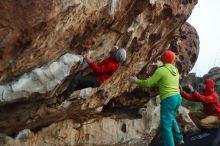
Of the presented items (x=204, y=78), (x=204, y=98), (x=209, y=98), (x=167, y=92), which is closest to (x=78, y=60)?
(x=167, y=92)

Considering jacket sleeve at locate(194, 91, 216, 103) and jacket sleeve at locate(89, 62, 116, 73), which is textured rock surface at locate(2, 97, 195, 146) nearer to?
jacket sleeve at locate(194, 91, 216, 103)

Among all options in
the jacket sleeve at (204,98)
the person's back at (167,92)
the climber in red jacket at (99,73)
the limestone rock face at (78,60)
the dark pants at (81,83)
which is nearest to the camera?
the limestone rock face at (78,60)

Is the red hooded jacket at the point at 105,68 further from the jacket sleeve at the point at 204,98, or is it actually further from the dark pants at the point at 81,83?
the jacket sleeve at the point at 204,98

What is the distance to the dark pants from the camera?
12980mm

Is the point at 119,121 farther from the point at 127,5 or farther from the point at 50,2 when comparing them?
the point at 50,2

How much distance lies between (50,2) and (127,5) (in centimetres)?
279

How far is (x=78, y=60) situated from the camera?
12.0m

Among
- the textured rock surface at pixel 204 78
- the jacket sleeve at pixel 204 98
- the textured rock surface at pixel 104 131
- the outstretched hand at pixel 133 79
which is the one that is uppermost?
the textured rock surface at pixel 204 78

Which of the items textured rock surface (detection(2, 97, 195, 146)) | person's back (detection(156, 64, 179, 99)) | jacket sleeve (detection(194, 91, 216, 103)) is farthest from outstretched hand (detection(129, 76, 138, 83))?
jacket sleeve (detection(194, 91, 216, 103))

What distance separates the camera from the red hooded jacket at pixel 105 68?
41.7 feet

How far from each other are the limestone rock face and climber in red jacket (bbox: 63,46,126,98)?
213 mm

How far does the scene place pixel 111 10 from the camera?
11898 millimetres

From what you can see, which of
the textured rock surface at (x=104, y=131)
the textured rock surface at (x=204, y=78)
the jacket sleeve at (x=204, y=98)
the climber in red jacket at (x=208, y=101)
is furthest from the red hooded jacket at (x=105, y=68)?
the textured rock surface at (x=204, y=78)

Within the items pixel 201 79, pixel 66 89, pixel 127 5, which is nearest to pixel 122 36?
pixel 127 5
